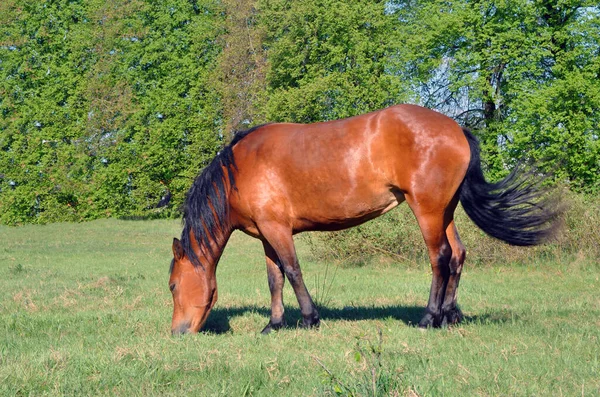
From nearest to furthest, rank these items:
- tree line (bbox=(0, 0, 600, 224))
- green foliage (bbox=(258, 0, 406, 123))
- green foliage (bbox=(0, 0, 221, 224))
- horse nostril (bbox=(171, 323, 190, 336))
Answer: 1. horse nostril (bbox=(171, 323, 190, 336))
2. green foliage (bbox=(258, 0, 406, 123))
3. tree line (bbox=(0, 0, 600, 224))
4. green foliage (bbox=(0, 0, 221, 224))

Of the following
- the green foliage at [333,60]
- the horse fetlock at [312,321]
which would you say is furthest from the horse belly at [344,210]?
the green foliage at [333,60]

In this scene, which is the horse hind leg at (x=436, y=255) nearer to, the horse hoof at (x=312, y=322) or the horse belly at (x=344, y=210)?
the horse belly at (x=344, y=210)

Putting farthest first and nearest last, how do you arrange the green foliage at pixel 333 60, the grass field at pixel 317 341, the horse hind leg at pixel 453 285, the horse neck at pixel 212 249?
the green foliage at pixel 333 60
the horse neck at pixel 212 249
the horse hind leg at pixel 453 285
the grass field at pixel 317 341

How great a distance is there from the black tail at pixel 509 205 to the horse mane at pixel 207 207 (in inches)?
112

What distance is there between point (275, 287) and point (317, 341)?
1.55 meters

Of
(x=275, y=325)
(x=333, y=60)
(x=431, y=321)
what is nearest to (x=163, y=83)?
(x=333, y=60)

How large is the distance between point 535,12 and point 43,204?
85.1 ft

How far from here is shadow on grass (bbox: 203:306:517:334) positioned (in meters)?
8.07

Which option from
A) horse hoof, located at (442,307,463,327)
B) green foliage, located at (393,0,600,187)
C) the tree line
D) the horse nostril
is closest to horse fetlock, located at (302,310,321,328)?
the horse nostril

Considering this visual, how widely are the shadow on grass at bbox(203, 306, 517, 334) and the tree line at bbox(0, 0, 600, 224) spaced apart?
2001 centimetres

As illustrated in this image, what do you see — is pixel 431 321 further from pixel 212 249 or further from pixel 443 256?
pixel 212 249

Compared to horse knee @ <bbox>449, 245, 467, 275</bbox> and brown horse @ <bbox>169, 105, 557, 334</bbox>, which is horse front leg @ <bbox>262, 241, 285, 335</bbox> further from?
horse knee @ <bbox>449, 245, 467, 275</bbox>

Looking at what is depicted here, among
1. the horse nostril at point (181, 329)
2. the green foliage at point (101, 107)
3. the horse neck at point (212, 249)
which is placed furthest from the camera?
the green foliage at point (101, 107)

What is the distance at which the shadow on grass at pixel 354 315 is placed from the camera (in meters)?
8.07
